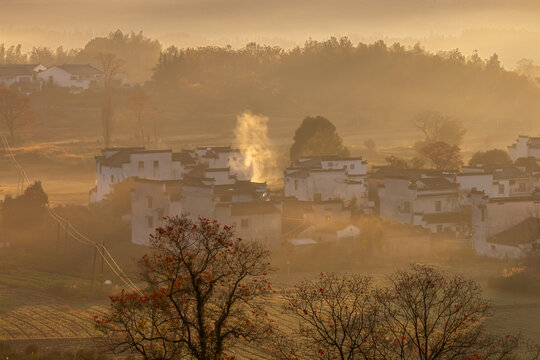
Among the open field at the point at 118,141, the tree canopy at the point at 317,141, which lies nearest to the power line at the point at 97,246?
the open field at the point at 118,141

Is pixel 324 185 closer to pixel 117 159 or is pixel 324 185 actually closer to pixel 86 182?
pixel 117 159

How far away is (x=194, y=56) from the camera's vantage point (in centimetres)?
13525

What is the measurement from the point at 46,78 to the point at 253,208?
241ft

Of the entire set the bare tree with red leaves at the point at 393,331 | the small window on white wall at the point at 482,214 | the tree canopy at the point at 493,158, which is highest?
the tree canopy at the point at 493,158

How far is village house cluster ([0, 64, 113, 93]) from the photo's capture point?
113062 mm

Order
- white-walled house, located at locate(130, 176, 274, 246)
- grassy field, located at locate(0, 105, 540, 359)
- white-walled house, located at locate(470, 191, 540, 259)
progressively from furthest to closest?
white-walled house, located at locate(130, 176, 274, 246) → white-walled house, located at locate(470, 191, 540, 259) → grassy field, located at locate(0, 105, 540, 359)

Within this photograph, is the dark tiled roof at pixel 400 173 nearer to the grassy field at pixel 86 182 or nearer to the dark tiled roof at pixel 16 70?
the grassy field at pixel 86 182

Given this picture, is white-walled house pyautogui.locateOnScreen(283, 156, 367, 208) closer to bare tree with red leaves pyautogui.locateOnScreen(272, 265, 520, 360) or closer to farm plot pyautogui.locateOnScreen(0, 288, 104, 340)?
bare tree with red leaves pyautogui.locateOnScreen(272, 265, 520, 360)

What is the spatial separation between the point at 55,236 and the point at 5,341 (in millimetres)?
21055

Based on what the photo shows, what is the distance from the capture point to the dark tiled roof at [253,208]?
48875mm

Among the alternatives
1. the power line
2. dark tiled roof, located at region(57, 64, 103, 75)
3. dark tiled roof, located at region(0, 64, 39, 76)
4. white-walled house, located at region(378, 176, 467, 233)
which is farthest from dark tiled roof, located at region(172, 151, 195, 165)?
dark tiled roof, located at region(0, 64, 39, 76)

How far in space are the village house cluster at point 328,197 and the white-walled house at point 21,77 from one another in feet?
174

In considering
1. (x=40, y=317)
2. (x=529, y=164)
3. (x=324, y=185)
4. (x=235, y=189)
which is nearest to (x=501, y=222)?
(x=324, y=185)

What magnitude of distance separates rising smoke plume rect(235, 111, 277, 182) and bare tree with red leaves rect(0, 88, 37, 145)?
872 inches
